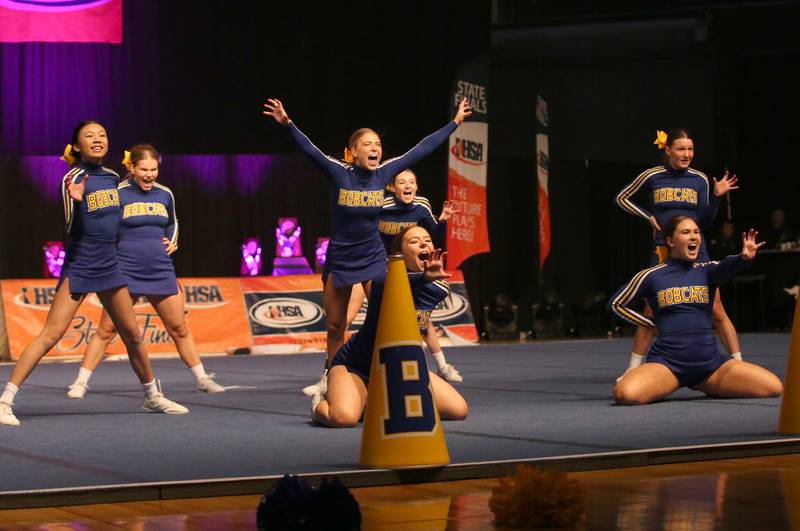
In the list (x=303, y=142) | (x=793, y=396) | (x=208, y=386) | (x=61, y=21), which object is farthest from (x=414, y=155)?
(x=61, y=21)

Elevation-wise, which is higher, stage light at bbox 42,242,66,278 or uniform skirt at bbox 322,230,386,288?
uniform skirt at bbox 322,230,386,288

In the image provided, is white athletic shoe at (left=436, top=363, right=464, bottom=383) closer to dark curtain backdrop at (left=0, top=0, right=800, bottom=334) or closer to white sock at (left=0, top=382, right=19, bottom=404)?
white sock at (left=0, top=382, right=19, bottom=404)

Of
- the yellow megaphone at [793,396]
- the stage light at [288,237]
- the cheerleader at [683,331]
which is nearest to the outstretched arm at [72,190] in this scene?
the cheerleader at [683,331]

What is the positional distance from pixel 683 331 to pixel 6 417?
376 centimetres

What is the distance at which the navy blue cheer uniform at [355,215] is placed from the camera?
7922 mm

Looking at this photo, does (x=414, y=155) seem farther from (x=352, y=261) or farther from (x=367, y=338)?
(x=367, y=338)

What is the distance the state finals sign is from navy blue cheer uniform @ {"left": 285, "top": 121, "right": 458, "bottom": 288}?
29.0 feet

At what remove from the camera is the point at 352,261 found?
7.95 m

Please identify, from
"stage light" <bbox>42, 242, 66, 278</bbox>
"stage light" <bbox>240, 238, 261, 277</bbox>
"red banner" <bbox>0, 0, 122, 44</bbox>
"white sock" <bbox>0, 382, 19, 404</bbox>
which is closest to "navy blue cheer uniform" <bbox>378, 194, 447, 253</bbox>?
"white sock" <bbox>0, 382, 19, 404</bbox>

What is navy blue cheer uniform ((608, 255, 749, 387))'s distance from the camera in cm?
765

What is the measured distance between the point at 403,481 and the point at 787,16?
1598 cm

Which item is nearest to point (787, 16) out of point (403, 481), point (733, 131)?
point (733, 131)

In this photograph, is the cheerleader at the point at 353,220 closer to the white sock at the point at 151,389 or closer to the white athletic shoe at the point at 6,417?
the white sock at the point at 151,389

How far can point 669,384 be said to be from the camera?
302 inches
